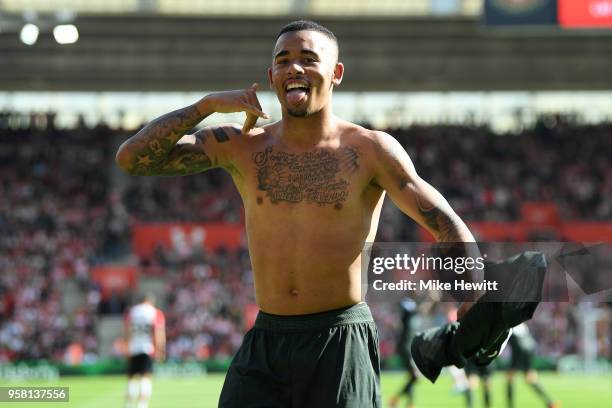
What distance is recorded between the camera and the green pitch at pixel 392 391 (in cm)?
1867

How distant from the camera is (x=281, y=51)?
454 cm

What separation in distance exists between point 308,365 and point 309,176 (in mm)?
840

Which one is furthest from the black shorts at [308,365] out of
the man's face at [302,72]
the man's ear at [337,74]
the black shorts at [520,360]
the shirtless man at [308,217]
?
the black shorts at [520,360]

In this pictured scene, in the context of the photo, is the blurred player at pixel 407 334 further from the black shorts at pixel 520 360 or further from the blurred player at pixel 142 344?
the blurred player at pixel 142 344

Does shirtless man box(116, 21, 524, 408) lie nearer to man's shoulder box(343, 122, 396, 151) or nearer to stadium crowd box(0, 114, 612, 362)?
man's shoulder box(343, 122, 396, 151)

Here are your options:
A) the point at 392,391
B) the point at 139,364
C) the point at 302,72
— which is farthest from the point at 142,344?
the point at 302,72

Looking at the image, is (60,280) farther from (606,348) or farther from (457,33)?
(606,348)

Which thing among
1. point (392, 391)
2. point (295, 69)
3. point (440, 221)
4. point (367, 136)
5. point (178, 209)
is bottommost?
point (392, 391)

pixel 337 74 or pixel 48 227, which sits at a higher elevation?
pixel 48 227

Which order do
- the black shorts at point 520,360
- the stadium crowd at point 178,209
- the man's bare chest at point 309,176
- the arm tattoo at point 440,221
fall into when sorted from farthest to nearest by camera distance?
the stadium crowd at point 178,209 < the black shorts at point 520,360 < the man's bare chest at point 309,176 < the arm tattoo at point 440,221

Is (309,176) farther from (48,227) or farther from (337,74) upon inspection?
(48,227)

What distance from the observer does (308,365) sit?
14.3 feet

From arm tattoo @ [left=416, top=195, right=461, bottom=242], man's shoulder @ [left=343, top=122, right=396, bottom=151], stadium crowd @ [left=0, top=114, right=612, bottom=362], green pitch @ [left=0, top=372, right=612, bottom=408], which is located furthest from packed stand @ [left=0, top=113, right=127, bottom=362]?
arm tattoo @ [left=416, top=195, right=461, bottom=242]

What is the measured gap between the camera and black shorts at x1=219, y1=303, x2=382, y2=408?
4.34 m
